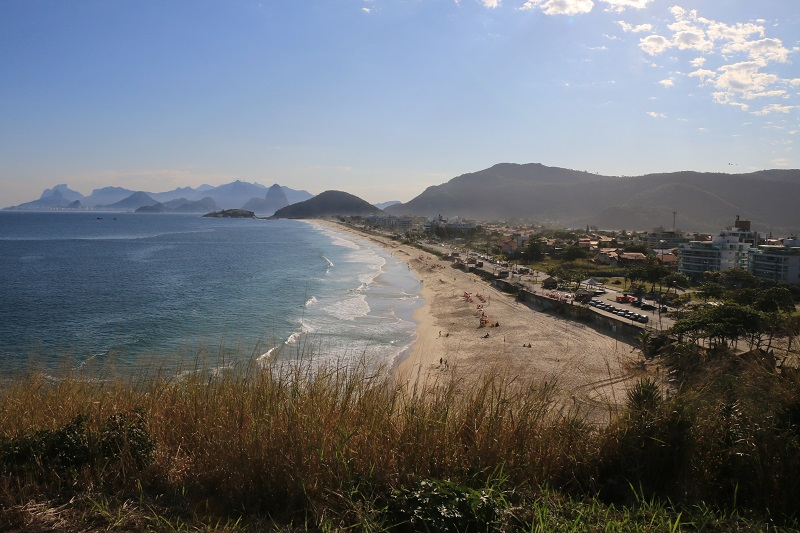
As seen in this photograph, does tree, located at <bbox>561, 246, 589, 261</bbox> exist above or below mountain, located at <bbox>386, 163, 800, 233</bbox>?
below

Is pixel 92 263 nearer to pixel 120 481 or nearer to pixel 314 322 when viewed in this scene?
pixel 314 322

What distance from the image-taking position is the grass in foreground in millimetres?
2586

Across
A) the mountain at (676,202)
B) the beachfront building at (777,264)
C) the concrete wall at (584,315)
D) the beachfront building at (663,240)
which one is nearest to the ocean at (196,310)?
the concrete wall at (584,315)

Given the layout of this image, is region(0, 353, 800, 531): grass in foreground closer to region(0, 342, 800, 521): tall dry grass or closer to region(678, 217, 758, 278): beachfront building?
region(0, 342, 800, 521): tall dry grass

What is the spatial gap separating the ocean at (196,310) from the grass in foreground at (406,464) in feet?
5.29

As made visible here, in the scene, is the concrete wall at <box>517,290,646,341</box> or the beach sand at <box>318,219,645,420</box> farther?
the concrete wall at <box>517,290,646,341</box>

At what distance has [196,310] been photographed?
2384 centimetres

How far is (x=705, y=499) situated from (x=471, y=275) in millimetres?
37485

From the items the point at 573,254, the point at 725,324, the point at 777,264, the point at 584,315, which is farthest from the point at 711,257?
the point at 725,324

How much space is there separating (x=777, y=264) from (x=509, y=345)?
2439cm

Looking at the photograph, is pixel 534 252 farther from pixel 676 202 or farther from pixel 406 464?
pixel 676 202

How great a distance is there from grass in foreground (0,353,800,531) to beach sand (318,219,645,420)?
6918 mm

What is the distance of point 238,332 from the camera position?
19.0m

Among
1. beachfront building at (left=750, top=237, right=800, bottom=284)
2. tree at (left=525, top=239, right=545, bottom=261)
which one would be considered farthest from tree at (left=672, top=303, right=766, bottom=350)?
tree at (left=525, top=239, right=545, bottom=261)
